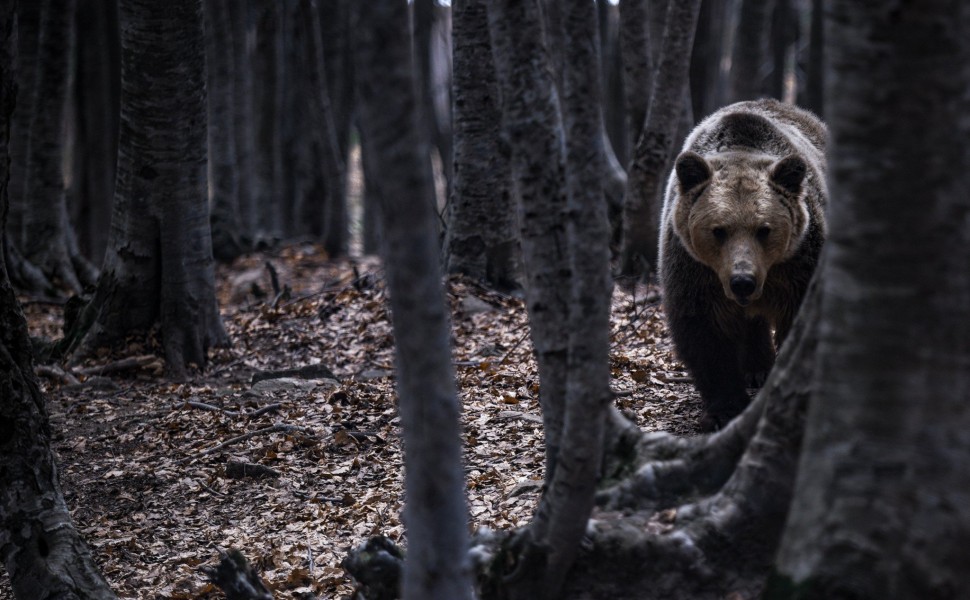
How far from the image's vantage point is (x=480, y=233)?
9367mm

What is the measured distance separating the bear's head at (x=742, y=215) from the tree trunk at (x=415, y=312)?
3.02 metres

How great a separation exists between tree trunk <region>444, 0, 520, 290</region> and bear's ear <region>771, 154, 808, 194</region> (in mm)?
3615

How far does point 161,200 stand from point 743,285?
5.37 metres

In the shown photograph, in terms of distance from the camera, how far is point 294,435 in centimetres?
677

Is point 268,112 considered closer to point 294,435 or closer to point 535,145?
point 294,435

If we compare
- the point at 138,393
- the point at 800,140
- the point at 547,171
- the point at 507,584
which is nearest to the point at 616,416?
the point at 507,584

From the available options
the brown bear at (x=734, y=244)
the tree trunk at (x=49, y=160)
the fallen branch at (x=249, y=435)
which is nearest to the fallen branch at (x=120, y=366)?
the fallen branch at (x=249, y=435)

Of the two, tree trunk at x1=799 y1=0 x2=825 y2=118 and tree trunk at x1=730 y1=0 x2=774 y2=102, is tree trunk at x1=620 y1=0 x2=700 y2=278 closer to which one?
tree trunk at x1=730 y1=0 x2=774 y2=102

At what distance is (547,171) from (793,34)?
2428 cm

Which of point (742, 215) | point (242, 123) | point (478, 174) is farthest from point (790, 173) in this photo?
point (242, 123)

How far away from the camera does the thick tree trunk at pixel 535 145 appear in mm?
3408

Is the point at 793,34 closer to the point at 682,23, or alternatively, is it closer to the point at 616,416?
the point at 682,23

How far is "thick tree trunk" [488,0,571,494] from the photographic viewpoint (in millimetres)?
3408

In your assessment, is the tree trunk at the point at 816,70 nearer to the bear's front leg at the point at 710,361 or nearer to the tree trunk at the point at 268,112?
the tree trunk at the point at 268,112
